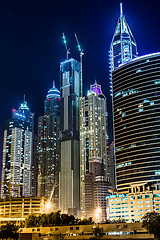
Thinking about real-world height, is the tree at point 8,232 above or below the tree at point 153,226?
below

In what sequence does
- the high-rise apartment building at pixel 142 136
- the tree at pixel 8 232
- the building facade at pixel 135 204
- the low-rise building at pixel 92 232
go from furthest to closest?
the high-rise apartment building at pixel 142 136, the building facade at pixel 135 204, the tree at pixel 8 232, the low-rise building at pixel 92 232

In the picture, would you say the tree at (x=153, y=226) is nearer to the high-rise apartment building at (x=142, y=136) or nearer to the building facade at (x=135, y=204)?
the building facade at (x=135, y=204)

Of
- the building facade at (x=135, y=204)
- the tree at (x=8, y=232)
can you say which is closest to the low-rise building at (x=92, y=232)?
the tree at (x=8, y=232)

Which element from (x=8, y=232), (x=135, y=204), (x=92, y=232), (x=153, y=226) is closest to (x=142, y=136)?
(x=135, y=204)

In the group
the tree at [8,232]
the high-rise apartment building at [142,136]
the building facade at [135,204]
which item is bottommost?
the tree at [8,232]

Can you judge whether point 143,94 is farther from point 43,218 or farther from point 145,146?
point 43,218

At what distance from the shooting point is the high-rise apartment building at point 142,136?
18162cm

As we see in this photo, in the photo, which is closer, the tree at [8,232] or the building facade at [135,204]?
the tree at [8,232]

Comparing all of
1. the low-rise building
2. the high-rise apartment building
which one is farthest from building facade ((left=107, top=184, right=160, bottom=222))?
the low-rise building

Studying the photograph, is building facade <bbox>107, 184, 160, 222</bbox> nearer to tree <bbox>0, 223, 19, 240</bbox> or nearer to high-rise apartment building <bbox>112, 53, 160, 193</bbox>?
high-rise apartment building <bbox>112, 53, 160, 193</bbox>

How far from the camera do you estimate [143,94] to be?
7731 inches

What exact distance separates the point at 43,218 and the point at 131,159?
74540 mm

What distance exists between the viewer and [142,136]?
188250mm

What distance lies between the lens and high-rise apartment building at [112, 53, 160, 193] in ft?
596
